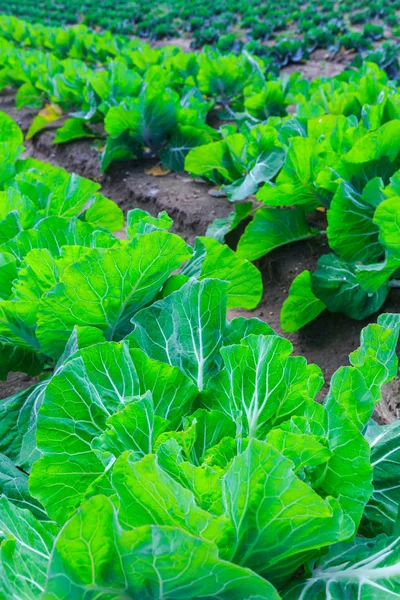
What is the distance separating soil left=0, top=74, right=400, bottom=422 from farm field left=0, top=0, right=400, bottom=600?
0.7 inches

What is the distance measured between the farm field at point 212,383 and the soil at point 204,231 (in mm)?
19

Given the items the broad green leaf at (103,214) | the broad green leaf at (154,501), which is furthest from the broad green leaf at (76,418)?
the broad green leaf at (103,214)

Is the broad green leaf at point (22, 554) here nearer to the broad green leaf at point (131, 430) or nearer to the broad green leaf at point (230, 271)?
the broad green leaf at point (131, 430)

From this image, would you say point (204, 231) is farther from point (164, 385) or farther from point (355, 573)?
point (355, 573)

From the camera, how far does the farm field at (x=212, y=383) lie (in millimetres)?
1127

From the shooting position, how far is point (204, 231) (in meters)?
4.76

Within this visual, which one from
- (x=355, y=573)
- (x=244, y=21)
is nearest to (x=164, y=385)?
(x=355, y=573)

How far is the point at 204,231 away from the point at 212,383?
3.13 m

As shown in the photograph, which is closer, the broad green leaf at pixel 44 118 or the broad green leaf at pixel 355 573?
the broad green leaf at pixel 355 573

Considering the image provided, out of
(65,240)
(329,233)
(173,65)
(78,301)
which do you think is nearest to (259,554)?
(78,301)

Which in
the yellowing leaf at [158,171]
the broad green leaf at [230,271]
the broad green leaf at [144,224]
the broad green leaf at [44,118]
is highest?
the broad green leaf at [144,224]

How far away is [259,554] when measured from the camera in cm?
124

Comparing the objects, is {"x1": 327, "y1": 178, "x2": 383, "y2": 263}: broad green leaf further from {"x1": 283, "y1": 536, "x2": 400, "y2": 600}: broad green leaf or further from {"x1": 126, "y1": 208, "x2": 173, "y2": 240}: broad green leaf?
{"x1": 283, "y1": 536, "x2": 400, "y2": 600}: broad green leaf

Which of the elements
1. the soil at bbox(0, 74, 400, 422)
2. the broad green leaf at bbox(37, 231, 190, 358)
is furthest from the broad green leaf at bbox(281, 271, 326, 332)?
the broad green leaf at bbox(37, 231, 190, 358)
